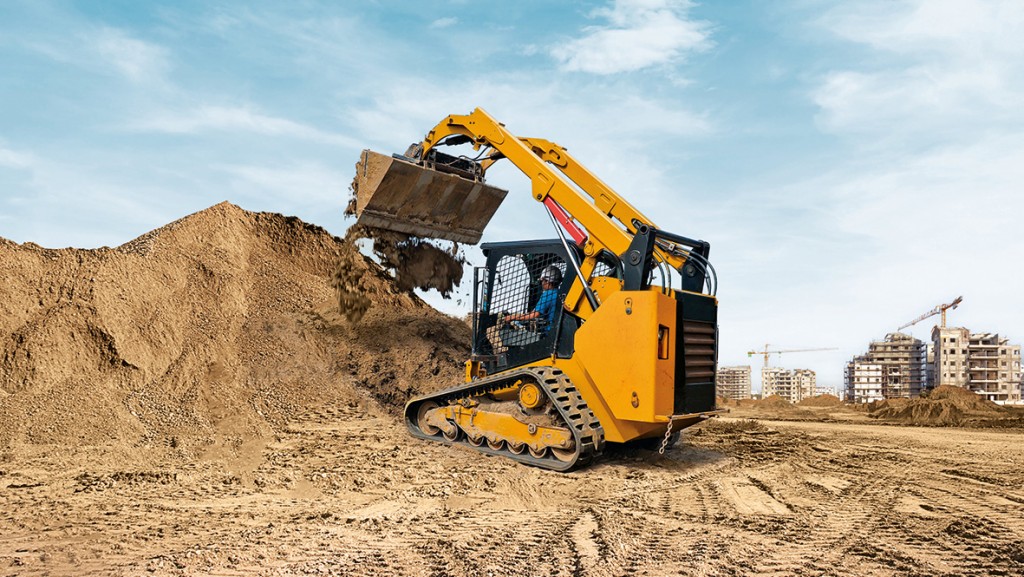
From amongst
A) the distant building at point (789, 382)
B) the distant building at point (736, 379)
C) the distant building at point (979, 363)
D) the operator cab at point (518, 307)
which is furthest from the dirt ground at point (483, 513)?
the distant building at point (789, 382)

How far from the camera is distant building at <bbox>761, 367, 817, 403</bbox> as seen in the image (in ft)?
272

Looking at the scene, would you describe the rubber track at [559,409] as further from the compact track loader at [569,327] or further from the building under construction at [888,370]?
the building under construction at [888,370]

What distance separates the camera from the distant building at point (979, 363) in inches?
1978

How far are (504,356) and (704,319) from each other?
8.31 ft

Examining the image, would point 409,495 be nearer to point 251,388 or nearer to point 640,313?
point 640,313

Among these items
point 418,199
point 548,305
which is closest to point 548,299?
point 548,305

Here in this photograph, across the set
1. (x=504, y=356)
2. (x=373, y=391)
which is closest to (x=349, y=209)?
(x=373, y=391)

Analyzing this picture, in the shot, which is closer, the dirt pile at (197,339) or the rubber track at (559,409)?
the rubber track at (559,409)

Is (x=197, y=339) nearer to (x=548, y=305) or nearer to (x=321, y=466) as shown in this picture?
(x=321, y=466)

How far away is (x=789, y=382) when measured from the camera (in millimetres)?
86625

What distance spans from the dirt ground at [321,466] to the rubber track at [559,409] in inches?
8.5

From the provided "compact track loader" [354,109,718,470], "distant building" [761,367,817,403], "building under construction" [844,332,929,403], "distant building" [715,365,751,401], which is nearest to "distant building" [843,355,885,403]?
"building under construction" [844,332,929,403]

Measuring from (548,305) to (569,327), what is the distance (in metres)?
0.47

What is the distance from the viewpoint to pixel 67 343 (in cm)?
1098
